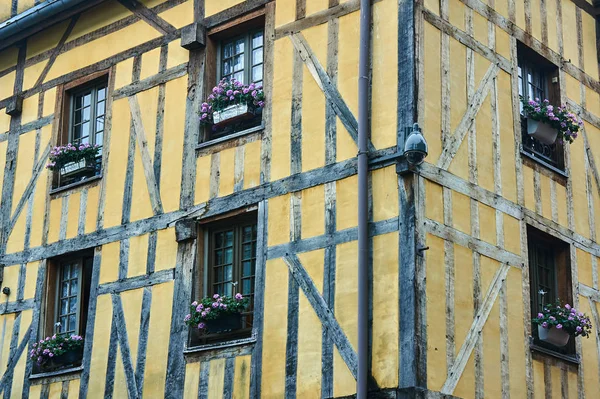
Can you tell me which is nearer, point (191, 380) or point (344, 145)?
point (344, 145)

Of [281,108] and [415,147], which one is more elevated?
[281,108]

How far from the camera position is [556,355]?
13.6 m

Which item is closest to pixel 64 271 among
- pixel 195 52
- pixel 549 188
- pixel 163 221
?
pixel 163 221

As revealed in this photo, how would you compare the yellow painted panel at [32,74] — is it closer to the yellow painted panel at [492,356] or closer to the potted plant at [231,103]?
the potted plant at [231,103]

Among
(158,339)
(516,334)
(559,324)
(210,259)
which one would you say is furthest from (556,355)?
(158,339)

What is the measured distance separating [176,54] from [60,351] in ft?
13.5

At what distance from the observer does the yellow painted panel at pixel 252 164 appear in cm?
1373

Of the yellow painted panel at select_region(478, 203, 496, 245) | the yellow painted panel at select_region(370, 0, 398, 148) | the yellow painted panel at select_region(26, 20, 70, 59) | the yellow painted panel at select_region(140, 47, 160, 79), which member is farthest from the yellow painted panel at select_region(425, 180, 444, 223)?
the yellow painted panel at select_region(26, 20, 70, 59)

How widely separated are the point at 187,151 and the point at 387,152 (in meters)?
3.18

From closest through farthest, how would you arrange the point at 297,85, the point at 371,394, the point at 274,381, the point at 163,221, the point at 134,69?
1. the point at 371,394
2. the point at 274,381
3. the point at 297,85
4. the point at 163,221
5. the point at 134,69

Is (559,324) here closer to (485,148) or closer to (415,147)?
(485,148)

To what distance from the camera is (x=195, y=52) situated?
15008 millimetres

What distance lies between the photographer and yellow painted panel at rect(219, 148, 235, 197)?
550 inches

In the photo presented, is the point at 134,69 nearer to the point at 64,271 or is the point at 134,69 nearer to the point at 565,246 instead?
the point at 64,271
